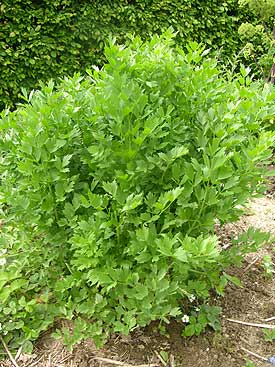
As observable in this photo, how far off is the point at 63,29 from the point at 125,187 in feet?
12.5

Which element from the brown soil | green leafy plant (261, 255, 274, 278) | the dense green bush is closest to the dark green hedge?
the dense green bush

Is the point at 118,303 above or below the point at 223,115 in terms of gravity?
below

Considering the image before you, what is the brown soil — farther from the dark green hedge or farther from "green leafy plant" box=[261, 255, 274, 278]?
the dark green hedge

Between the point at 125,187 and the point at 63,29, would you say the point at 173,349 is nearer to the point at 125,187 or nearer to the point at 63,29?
the point at 125,187

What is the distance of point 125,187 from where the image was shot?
1.96m

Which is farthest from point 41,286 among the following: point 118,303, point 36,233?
point 118,303

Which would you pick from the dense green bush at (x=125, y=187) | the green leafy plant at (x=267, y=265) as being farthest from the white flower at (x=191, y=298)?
the green leafy plant at (x=267, y=265)

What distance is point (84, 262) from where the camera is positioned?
194 centimetres

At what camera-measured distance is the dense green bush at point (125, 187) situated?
193 cm

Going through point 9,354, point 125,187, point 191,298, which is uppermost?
Result: point 125,187

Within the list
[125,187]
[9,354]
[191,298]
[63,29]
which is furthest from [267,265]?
[63,29]

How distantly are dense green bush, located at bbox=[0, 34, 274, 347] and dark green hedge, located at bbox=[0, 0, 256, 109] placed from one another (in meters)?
3.10

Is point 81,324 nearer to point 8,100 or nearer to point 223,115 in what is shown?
point 223,115

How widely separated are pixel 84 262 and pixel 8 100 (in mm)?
3691
